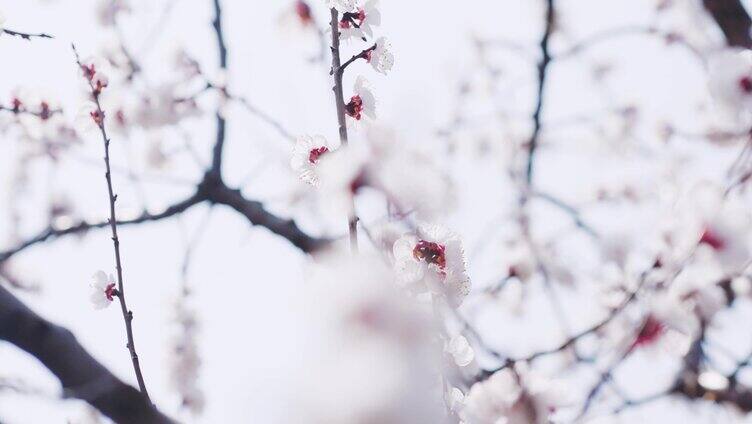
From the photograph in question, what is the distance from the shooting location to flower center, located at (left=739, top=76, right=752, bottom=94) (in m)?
1.64

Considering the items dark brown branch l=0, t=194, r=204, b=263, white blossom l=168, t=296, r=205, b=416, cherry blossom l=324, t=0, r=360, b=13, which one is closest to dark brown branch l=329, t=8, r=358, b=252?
cherry blossom l=324, t=0, r=360, b=13

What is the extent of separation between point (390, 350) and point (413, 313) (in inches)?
2.1

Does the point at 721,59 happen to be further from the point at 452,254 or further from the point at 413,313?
the point at 413,313

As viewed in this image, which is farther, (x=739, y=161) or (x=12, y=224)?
(x=12, y=224)

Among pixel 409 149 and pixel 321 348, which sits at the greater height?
pixel 409 149

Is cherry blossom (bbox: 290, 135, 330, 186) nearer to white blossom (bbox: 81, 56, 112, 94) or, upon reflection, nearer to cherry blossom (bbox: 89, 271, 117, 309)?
cherry blossom (bbox: 89, 271, 117, 309)

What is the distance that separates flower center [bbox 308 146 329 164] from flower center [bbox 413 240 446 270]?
274 millimetres

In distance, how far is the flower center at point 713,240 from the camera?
1299 millimetres

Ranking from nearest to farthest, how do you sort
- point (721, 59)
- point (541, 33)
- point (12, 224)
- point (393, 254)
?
1. point (393, 254)
2. point (721, 59)
3. point (541, 33)
4. point (12, 224)

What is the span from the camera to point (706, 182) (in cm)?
138

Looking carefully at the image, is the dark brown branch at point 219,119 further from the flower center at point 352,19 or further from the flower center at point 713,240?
the flower center at point 713,240

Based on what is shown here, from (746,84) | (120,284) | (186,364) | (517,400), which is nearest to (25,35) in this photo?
(120,284)

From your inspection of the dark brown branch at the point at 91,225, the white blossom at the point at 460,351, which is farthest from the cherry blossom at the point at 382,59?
the dark brown branch at the point at 91,225

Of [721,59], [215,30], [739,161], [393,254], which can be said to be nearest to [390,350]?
[393,254]
